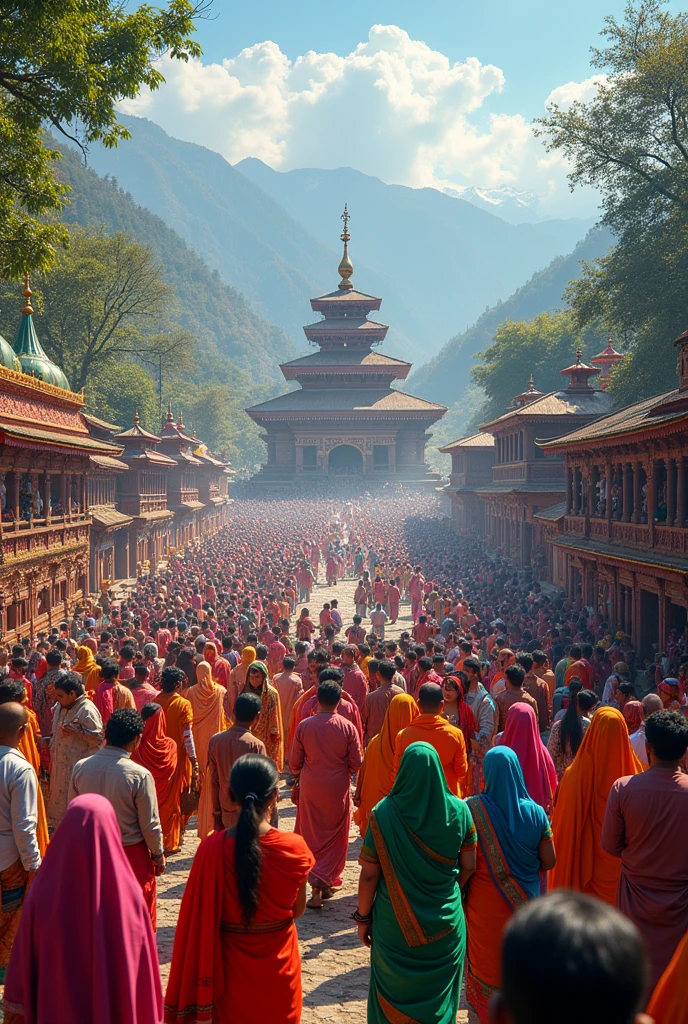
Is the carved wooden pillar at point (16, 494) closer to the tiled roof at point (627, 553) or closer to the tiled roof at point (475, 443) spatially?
the tiled roof at point (627, 553)

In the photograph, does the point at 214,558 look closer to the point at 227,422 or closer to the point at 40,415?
the point at 40,415

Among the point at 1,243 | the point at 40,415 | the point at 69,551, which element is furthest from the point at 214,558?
the point at 1,243

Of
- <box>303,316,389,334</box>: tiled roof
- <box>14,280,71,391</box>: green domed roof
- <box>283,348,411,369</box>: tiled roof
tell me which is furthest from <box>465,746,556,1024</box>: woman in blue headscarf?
<box>303,316,389,334</box>: tiled roof

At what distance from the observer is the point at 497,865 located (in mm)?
4258

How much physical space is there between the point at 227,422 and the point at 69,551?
7358cm

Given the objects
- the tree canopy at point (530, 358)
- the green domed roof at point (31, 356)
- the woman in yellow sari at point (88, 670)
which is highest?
the tree canopy at point (530, 358)

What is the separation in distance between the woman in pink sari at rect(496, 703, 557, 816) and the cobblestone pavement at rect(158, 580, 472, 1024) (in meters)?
1.54

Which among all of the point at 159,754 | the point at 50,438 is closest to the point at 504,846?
the point at 159,754

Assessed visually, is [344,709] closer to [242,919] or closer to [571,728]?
[571,728]

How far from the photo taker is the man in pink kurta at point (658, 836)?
439 cm

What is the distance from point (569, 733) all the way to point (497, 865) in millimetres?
2846

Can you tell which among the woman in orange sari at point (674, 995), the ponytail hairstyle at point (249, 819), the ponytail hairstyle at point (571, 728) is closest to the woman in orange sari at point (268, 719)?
the ponytail hairstyle at point (571, 728)

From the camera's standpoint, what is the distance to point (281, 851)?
12.3 ft

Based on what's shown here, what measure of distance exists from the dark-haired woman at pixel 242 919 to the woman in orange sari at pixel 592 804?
222cm
